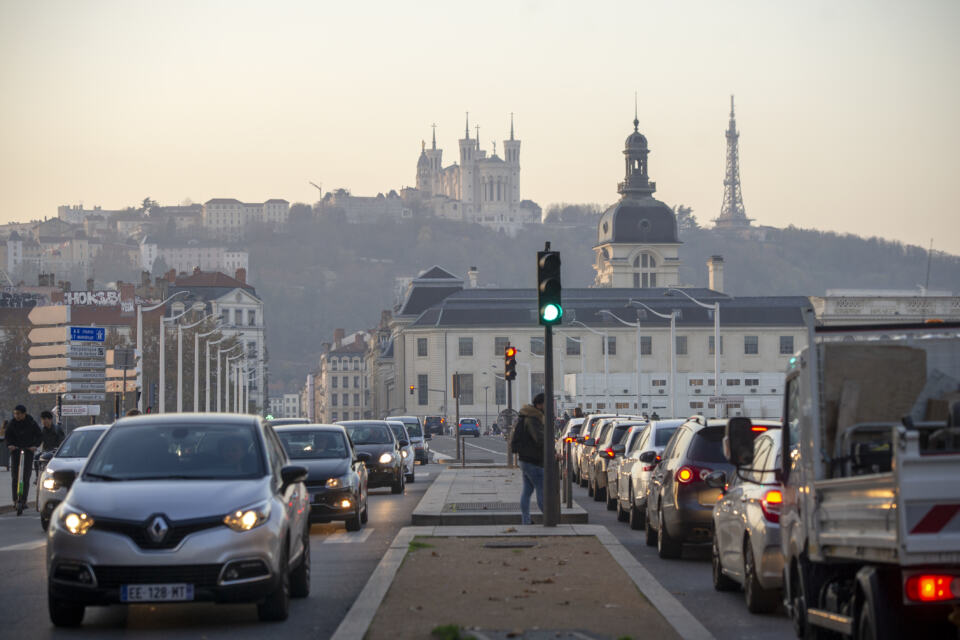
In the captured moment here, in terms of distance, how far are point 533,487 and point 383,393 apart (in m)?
171

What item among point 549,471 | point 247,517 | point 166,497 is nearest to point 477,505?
point 549,471

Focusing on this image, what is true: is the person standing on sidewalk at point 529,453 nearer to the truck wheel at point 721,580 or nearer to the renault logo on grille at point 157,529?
the truck wheel at point 721,580

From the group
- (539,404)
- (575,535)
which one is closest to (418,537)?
(575,535)

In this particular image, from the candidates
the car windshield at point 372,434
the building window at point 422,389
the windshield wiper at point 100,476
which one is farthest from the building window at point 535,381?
the windshield wiper at point 100,476

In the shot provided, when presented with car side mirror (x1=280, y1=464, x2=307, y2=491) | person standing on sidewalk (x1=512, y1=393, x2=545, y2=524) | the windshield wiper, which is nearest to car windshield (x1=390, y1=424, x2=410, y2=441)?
person standing on sidewalk (x1=512, y1=393, x2=545, y2=524)

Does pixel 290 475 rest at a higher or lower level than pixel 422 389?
higher

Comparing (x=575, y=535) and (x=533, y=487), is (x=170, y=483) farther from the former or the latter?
(x=533, y=487)

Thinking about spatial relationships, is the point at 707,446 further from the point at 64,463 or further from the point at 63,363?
the point at 63,363

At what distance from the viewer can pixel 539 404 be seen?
22219 mm

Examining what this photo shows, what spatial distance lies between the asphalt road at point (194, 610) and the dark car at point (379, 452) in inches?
467

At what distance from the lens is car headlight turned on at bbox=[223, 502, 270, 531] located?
39.2 feet

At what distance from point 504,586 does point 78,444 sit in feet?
41.4

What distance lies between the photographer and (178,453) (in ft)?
42.4

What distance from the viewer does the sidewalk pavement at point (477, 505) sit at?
22.0 meters
